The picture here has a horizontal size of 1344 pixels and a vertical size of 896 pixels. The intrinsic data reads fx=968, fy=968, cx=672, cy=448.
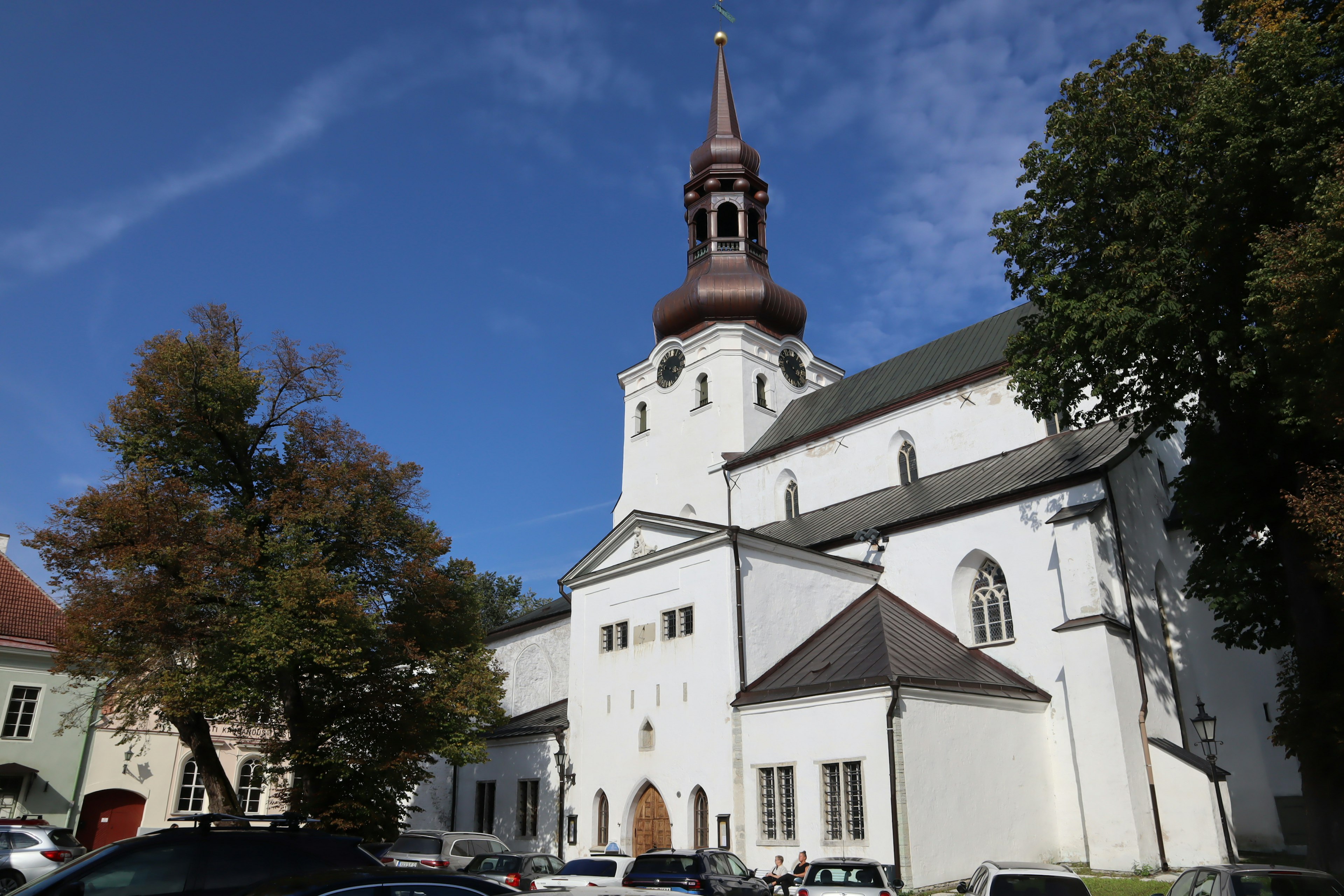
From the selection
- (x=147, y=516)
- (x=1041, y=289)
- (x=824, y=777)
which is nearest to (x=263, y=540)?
(x=147, y=516)

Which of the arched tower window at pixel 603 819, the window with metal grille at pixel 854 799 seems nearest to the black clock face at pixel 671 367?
the arched tower window at pixel 603 819

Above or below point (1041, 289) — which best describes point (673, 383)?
above

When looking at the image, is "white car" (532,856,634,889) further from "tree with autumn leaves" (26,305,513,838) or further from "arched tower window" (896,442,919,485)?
"arched tower window" (896,442,919,485)

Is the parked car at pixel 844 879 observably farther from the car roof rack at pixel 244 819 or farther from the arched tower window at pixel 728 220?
the arched tower window at pixel 728 220

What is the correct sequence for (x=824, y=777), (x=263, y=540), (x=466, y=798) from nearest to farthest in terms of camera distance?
(x=824, y=777)
(x=263, y=540)
(x=466, y=798)

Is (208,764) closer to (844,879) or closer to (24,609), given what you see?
(24,609)

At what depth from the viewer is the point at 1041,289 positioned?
1775 cm

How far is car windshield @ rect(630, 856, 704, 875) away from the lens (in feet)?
46.3

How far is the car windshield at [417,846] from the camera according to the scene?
17812 millimetres

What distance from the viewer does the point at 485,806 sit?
1133 inches

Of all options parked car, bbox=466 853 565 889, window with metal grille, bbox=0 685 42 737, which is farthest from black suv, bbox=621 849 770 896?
window with metal grille, bbox=0 685 42 737

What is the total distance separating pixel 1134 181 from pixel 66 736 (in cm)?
3033

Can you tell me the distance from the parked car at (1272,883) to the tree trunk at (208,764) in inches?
725

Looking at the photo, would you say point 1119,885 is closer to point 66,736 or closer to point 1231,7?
point 1231,7
